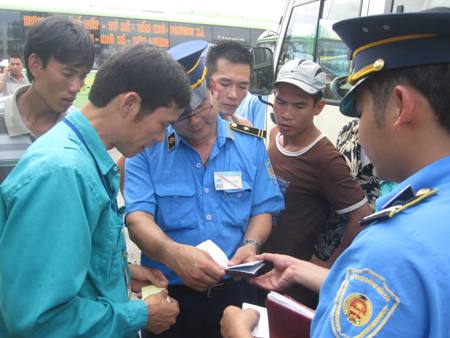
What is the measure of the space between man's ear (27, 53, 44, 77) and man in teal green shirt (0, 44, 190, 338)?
3.68 ft

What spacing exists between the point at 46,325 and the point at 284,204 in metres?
1.24

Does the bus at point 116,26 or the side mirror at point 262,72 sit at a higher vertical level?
the bus at point 116,26

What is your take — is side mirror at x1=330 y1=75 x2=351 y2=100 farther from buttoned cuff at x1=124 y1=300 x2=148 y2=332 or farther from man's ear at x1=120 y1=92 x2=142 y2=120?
buttoned cuff at x1=124 y1=300 x2=148 y2=332

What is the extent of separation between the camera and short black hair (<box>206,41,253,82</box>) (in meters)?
3.13

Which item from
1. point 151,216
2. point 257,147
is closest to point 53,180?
point 151,216

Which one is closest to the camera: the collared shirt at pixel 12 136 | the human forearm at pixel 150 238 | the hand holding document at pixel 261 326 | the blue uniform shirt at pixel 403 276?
the blue uniform shirt at pixel 403 276

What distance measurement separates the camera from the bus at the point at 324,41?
278cm

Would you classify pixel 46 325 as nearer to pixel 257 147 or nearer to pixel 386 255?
pixel 386 255

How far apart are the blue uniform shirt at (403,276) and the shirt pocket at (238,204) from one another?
1046 mm

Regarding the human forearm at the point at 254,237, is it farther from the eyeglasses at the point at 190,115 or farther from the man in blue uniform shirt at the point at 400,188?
the man in blue uniform shirt at the point at 400,188

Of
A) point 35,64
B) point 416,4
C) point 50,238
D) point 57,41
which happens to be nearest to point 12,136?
point 35,64

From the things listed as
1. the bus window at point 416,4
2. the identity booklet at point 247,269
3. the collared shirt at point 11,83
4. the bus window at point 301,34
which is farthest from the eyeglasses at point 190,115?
the collared shirt at point 11,83

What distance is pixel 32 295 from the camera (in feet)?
3.68

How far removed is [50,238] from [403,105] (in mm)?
916
